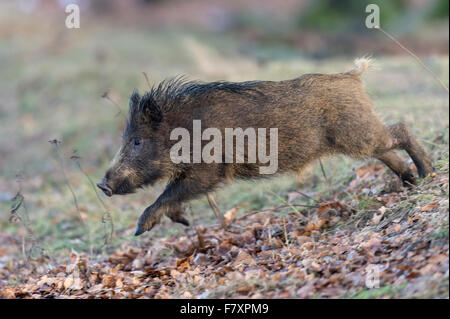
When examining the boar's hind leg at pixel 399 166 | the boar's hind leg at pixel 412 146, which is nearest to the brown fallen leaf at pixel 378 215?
the boar's hind leg at pixel 399 166

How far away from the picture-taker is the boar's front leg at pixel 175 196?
222 inches

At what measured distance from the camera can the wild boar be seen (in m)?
5.71

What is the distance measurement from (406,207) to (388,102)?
4.66 m

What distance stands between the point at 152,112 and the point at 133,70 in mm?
9233

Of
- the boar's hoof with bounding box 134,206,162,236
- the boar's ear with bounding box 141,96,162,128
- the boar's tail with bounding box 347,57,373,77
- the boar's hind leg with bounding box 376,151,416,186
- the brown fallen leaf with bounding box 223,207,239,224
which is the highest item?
the boar's tail with bounding box 347,57,373,77

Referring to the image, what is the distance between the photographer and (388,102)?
31.8 feet

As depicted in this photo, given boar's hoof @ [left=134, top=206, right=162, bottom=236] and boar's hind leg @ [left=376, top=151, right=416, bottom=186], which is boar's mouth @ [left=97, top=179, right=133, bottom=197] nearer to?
boar's hoof @ [left=134, top=206, right=162, bottom=236]

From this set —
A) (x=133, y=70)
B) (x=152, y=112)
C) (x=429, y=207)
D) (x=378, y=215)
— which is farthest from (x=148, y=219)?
(x=133, y=70)

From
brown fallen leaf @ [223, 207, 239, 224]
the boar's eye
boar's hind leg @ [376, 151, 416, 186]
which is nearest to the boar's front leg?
the boar's eye

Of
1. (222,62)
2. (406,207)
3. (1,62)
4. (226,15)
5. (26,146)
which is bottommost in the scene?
(406,207)

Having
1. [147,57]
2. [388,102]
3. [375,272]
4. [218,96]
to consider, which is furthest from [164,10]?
[375,272]

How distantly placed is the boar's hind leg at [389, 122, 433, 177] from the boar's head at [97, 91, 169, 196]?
7.78 feet
